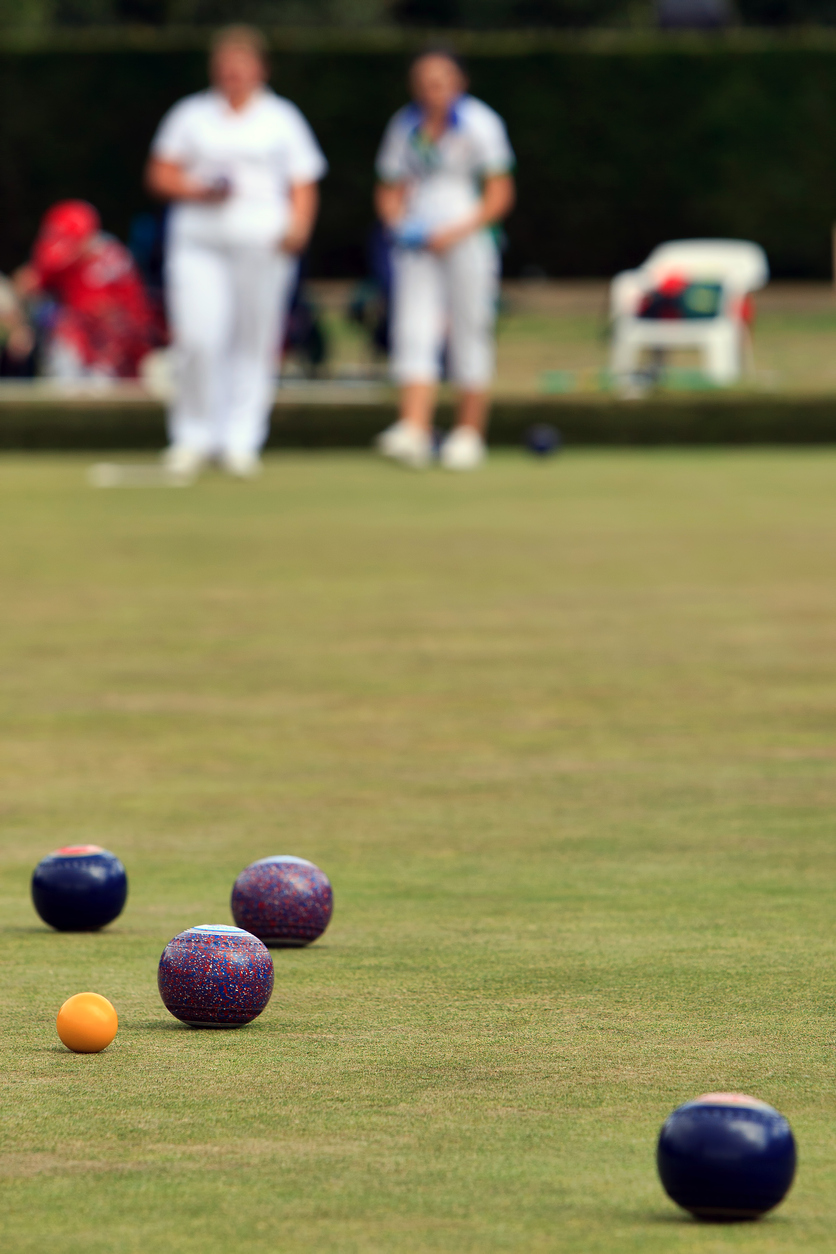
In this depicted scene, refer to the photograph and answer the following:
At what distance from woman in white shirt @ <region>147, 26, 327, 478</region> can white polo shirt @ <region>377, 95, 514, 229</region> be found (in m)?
0.60

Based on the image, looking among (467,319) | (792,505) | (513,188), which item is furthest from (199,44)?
(792,505)

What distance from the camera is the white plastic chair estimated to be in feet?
58.7

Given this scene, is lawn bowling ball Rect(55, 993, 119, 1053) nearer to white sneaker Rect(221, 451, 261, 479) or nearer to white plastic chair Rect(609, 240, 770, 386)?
white sneaker Rect(221, 451, 261, 479)

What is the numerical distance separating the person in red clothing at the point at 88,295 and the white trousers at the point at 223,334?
11.1ft

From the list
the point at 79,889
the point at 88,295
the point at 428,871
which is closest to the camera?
the point at 79,889

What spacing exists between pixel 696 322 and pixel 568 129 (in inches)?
286

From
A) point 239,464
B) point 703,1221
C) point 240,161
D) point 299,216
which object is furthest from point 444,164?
point 703,1221

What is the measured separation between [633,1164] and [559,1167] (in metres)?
0.07

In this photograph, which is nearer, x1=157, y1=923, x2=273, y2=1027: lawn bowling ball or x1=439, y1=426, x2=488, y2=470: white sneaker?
x1=157, y1=923, x2=273, y2=1027: lawn bowling ball

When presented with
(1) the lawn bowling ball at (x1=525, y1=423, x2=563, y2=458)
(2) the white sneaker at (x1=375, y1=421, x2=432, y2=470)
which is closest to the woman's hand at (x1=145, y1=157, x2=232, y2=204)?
(2) the white sneaker at (x1=375, y1=421, x2=432, y2=470)

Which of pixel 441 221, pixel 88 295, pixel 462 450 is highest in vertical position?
pixel 441 221

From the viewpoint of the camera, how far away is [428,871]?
4.07 metres

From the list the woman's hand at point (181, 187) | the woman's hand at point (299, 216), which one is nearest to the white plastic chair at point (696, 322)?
the woman's hand at point (299, 216)

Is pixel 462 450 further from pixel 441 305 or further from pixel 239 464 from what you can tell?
pixel 239 464
